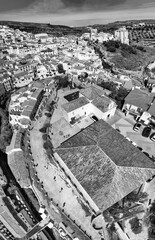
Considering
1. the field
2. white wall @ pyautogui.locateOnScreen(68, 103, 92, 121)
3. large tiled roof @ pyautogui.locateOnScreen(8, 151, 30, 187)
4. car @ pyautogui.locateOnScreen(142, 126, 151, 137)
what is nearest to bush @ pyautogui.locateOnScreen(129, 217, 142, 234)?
car @ pyautogui.locateOnScreen(142, 126, 151, 137)

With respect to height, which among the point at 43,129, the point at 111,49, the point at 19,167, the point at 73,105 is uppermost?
the point at 111,49

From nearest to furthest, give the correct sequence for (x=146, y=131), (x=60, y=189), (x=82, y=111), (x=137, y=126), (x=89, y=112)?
(x=60, y=189) → (x=146, y=131) → (x=137, y=126) → (x=82, y=111) → (x=89, y=112)

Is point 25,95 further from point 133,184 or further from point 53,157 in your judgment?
point 133,184

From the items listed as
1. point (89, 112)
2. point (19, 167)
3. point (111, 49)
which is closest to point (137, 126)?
point (89, 112)

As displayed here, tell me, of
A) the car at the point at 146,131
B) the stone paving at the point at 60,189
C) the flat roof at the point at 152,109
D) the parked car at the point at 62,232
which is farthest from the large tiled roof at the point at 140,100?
the parked car at the point at 62,232

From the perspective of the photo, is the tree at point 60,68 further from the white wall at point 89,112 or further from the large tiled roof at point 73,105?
the white wall at point 89,112

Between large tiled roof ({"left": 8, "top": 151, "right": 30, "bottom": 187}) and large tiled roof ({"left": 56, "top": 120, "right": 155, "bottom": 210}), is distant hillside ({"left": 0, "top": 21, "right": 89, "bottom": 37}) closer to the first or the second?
large tiled roof ({"left": 8, "top": 151, "right": 30, "bottom": 187})

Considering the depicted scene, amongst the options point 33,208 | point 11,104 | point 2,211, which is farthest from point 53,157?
point 11,104

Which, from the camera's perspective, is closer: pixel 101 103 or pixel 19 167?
pixel 19 167

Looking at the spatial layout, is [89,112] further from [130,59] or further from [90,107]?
[130,59]
